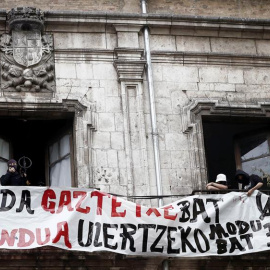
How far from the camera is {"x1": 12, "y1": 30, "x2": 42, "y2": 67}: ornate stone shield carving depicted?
63.5ft

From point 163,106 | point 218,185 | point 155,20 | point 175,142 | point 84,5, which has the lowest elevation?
point 218,185

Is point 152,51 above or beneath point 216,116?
above

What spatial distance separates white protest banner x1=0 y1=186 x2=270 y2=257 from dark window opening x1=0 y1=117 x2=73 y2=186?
222cm

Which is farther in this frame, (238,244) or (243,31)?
(243,31)

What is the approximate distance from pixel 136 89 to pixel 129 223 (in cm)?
329

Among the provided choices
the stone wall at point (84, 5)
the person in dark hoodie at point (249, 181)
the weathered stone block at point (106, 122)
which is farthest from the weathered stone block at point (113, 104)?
the person in dark hoodie at point (249, 181)

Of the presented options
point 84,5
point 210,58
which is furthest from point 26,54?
point 210,58

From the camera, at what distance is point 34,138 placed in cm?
2041

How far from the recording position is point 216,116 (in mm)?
19719

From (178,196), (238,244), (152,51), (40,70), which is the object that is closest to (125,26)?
(152,51)

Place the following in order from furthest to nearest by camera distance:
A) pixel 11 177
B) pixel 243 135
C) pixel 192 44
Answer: pixel 243 135
pixel 192 44
pixel 11 177

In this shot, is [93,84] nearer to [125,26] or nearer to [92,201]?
[125,26]

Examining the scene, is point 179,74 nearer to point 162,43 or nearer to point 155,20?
point 162,43

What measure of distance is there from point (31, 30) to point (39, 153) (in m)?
2.59
